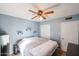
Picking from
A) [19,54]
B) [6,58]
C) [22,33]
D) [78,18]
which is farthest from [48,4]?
[6,58]

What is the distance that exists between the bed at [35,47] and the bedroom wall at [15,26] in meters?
0.10

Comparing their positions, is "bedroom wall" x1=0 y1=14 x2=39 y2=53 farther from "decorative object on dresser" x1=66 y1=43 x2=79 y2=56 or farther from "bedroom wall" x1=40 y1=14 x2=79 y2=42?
"decorative object on dresser" x1=66 y1=43 x2=79 y2=56

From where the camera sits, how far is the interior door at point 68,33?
4.56 ft

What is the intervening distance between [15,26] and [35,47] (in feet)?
1.50

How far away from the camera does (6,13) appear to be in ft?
4.50

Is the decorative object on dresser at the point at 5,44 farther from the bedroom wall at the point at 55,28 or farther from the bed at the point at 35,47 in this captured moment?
the bedroom wall at the point at 55,28

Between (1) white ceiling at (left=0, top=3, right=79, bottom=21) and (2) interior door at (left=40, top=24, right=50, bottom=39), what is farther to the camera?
(2) interior door at (left=40, top=24, right=50, bottom=39)

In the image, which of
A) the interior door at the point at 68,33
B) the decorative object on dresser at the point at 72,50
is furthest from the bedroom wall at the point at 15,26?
the decorative object on dresser at the point at 72,50

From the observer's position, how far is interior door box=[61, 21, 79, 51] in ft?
4.56

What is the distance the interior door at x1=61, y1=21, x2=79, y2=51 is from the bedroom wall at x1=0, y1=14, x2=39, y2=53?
0.43 metres

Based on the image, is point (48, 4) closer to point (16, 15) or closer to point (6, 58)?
point (16, 15)

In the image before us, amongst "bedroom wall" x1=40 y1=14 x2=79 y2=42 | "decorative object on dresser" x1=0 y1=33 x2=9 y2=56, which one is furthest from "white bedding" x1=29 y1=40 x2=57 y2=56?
"decorative object on dresser" x1=0 y1=33 x2=9 y2=56

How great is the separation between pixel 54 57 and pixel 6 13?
40.2 inches

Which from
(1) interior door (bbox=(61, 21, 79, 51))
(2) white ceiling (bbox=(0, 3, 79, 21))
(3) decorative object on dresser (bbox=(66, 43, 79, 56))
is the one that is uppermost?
(2) white ceiling (bbox=(0, 3, 79, 21))
